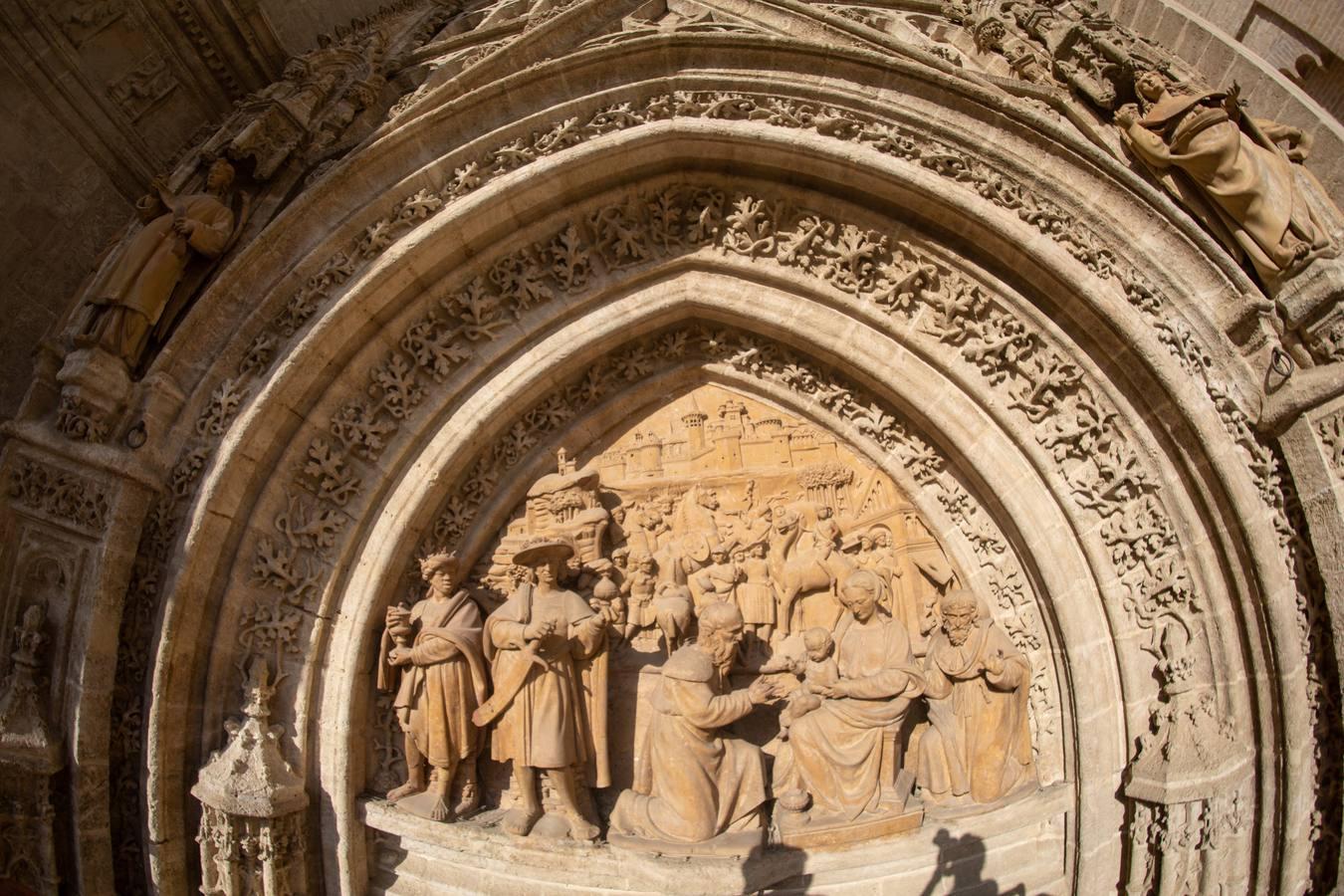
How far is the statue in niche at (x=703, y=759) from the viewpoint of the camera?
191 inches

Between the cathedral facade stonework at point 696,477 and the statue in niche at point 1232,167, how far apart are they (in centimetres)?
2

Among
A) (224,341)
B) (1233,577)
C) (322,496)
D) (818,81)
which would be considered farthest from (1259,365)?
(224,341)

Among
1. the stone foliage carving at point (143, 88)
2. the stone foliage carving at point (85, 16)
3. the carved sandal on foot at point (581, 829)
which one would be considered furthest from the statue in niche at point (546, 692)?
the stone foliage carving at point (85, 16)

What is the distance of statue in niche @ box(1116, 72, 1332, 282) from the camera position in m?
4.43

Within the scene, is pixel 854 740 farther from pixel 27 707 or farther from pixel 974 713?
pixel 27 707

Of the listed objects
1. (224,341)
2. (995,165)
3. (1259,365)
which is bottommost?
(1259,365)

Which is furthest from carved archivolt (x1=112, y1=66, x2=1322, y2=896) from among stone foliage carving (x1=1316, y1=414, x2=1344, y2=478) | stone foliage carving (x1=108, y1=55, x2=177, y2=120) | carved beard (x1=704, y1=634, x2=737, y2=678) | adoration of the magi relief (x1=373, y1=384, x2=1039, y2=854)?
stone foliage carving (x1=108, y1=55, x2=177, y2=120)

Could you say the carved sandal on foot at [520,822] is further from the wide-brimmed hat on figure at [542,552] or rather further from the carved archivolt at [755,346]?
the carved archivolt at [755,346]

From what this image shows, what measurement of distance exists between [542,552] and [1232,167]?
4263 millimetres

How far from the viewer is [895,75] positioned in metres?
5.12

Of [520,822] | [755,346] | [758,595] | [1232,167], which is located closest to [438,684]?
[520,822]

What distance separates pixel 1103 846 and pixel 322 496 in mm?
4791

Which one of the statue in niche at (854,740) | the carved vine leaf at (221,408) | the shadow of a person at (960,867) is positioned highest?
the carved vine leaf at (221,408)

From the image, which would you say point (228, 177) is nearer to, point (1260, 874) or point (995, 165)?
point (995, 165)
